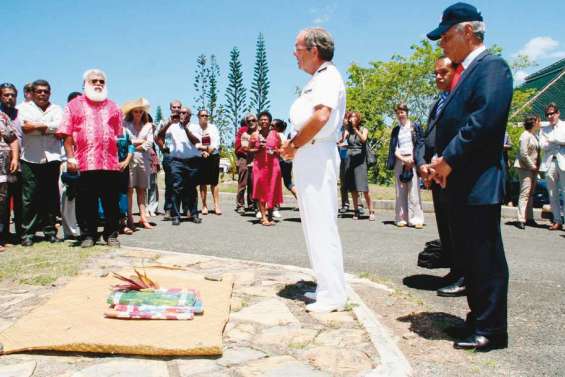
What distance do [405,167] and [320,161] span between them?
5753mm

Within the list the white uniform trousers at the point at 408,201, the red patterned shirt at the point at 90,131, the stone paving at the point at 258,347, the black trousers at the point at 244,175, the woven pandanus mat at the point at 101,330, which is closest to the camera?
the stone paving at the point at 258,347

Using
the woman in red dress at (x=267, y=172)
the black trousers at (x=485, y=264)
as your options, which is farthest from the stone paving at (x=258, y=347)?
the woman in red dress at (x=267, y=172)

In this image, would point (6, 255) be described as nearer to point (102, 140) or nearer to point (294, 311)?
point (102, 140)

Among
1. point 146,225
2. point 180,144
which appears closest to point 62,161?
point 146,225

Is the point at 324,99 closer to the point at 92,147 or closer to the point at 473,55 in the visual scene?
the point at 473,55

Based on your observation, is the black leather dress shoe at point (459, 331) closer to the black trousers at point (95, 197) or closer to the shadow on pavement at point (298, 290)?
the shadow on pavement at point (298, 290)

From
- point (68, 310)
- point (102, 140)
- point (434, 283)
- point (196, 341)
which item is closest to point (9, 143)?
point (102, 140)

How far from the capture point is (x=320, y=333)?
3.73 metres

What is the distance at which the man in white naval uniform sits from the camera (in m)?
4.06

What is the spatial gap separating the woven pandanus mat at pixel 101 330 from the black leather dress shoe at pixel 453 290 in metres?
2.10

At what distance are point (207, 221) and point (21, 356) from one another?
23.7 ft

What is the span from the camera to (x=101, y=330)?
3516mm

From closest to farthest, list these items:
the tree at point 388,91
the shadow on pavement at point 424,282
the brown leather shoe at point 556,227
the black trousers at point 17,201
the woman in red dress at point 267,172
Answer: the shadow on pavement at point 424,282 → the black trousers at point 17,201 → the woman in red dress at point 267,172 → the brown leather shoe at point 556,227 → the tree at point 388,91

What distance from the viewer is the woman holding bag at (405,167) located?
9297 millimetres
